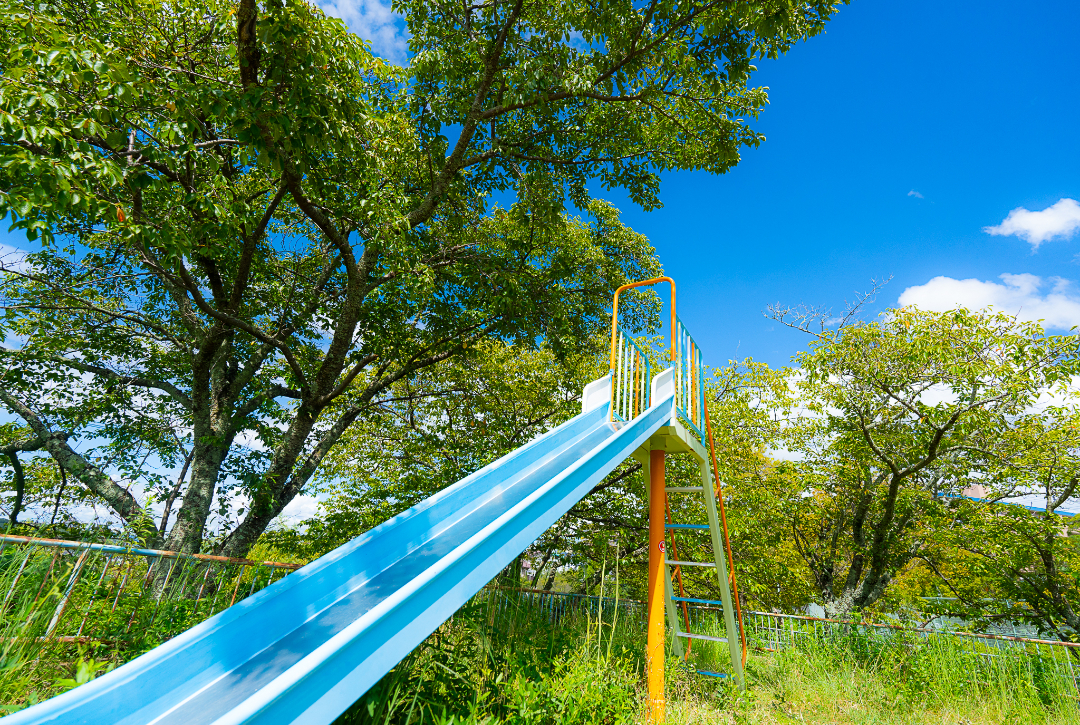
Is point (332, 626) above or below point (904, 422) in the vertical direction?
below

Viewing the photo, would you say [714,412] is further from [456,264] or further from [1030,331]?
[456,264]

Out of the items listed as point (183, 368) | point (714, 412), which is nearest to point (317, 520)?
point (183, 368)

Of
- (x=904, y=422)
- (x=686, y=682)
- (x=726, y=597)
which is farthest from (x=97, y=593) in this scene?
(x=904, y=422)

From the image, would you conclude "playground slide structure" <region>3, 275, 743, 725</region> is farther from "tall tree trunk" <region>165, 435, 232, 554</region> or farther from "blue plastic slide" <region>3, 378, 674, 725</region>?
"tall tree trunk" <region>165, 435, 232, 554</region>

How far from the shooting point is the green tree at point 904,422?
681 centimetres

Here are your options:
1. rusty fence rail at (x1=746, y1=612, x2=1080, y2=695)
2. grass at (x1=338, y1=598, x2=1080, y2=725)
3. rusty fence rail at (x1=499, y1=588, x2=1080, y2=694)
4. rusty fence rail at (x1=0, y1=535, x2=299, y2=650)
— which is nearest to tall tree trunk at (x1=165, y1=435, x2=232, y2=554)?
rusty fence rail at (x1=0, y1=535, x2=299, y2=650)

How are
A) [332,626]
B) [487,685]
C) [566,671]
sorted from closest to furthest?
1. [332,626]
2. [487,685]
3. [566,671]

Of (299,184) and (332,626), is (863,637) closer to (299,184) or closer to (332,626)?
(332,626)

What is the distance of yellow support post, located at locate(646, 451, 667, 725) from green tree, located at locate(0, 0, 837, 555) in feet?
10.9

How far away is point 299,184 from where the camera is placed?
530 centimetres

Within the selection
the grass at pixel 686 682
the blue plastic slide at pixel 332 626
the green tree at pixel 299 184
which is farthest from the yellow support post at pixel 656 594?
the green tree at pixel 299 184

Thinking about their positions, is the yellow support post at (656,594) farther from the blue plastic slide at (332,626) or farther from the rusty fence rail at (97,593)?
the rusty fence rail at (97,593)

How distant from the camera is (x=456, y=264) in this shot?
27.1ft

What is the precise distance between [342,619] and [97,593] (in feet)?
11.0
